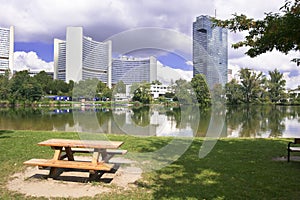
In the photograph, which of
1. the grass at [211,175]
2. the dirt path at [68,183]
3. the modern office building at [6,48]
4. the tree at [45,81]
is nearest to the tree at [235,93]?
the tree at [45,81]

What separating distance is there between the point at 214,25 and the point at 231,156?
3.48 metres

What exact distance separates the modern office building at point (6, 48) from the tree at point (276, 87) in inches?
4055

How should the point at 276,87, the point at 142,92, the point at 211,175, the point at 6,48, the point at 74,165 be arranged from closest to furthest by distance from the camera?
1. the point at 74,165
2. the point at 211,175
3. the point at 142,92
4. the point at 276,87
5. the point at 6,48

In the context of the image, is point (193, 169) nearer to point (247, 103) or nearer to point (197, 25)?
point (197, 25)

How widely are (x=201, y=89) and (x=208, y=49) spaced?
1077 mm

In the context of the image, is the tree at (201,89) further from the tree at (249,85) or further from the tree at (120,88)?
the tree at (249,85)

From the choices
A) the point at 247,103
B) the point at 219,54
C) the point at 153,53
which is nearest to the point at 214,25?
the point at 219,54

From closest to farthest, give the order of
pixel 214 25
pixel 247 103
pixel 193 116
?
pixel 193 116 → pixel 214 25 → pixel 247 103

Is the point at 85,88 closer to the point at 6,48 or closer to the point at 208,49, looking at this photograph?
the point at 208,49

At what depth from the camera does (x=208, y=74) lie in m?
6.27

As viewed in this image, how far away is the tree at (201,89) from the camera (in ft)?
20.7

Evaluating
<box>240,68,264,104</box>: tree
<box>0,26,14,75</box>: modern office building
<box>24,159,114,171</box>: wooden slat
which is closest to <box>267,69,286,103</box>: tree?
<box>240,68,264,104</box>: tree

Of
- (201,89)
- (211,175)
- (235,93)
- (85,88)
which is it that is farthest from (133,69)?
(235,93)

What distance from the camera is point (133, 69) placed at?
637 cm
